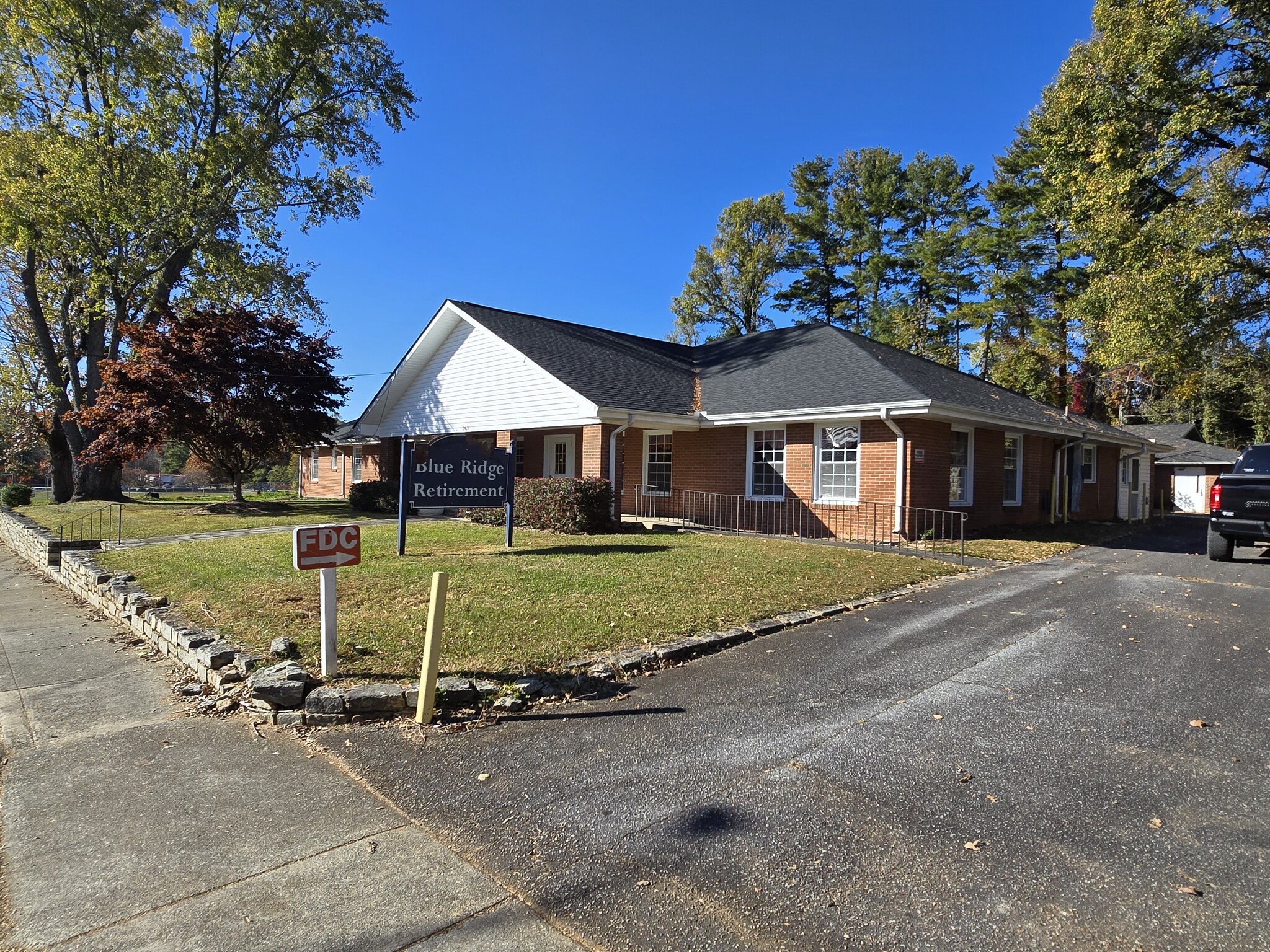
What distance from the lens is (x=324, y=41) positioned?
24.0 metres

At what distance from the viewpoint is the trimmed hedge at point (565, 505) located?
13633 mm

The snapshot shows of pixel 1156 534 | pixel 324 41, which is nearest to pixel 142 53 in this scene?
pixel 324 41

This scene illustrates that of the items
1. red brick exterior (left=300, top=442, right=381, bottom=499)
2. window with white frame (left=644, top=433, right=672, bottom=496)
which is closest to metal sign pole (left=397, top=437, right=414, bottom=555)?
window with white frame (left=644, top=433, right=672, bottom=496)

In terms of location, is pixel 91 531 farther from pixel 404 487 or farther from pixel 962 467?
pixel 962 467

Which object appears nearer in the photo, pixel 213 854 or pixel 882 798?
pixel 213 854

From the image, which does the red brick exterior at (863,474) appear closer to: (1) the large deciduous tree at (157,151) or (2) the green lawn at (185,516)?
(2) the green lawn at (185,516)

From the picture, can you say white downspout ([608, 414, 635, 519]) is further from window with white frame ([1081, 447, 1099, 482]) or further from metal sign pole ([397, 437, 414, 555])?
window with white frame ([1081, 447, 1099, 482])

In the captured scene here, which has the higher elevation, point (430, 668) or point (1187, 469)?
point (1187, 469)

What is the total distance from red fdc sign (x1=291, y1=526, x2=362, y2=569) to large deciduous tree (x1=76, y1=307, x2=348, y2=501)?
1778 centimetres

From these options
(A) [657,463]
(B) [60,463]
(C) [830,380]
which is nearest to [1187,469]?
(C) [830,380]

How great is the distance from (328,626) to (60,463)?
29.2 metres

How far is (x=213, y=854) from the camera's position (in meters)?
3.07

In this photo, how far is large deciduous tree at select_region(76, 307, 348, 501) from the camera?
19.5 meters

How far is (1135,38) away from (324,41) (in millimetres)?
25378
